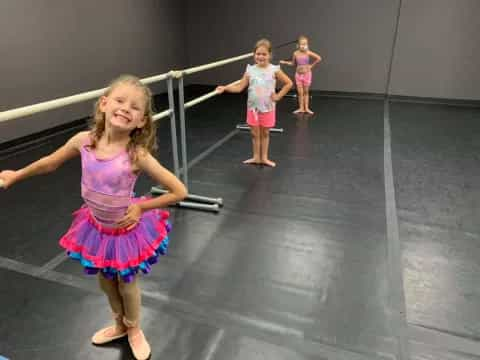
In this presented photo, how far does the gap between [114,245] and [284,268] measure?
112cm

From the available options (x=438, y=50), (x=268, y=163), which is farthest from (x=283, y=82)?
(x=438, y=50)

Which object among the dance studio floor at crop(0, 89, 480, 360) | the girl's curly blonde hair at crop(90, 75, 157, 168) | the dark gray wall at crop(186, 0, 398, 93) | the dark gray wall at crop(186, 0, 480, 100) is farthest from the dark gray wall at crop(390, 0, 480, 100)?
the girl's curly blonde hair at crop(90, 75, 157, 168)

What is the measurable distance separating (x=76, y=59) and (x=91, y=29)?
52cm

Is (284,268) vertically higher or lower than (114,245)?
lower

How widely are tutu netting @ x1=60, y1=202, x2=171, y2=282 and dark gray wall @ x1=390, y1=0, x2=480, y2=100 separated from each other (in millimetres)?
6868

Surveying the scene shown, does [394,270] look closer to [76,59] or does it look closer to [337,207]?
[337,207]

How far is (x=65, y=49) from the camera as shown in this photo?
479cm

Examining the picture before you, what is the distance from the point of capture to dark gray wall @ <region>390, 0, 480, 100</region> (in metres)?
6.45

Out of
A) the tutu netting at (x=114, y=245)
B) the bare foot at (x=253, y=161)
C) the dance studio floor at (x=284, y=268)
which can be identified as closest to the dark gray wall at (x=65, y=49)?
the dance studio floor at (x=284, y=268)

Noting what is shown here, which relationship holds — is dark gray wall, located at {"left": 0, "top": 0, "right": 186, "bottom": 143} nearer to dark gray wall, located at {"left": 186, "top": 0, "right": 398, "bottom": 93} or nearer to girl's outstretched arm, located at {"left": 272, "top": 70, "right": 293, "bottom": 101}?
dark gray wall, located at {"left": 186, "top": 0, "right": 398, "bottom": 93}

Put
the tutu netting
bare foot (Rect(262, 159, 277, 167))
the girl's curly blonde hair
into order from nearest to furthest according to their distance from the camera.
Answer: the girl's curly blonde hair, the tutu netting, bare foot (Rect(262, 159, 277, 167))

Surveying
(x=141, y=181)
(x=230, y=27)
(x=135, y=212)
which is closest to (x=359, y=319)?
(x=135, y=212)

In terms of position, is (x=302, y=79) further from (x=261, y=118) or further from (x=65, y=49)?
(x=65, y=49)

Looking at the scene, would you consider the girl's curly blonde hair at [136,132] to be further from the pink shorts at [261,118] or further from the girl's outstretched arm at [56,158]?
the pink shorts at [261,118]
